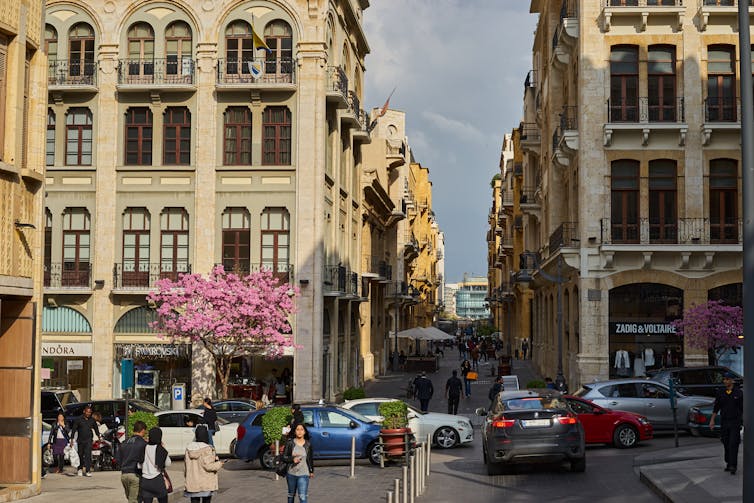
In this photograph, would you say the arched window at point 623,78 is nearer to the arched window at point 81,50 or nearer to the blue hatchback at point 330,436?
the blue hatchback at point 330,436

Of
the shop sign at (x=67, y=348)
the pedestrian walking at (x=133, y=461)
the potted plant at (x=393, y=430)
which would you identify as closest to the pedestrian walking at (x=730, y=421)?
the potted plant at (x=393, y=430)

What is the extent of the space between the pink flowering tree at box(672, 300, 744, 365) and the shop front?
120cm

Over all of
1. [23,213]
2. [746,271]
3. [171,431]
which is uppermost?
[23,213]

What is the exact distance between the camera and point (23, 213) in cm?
1794

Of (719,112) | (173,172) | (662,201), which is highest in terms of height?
(719,112)

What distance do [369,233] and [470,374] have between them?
14903 mm

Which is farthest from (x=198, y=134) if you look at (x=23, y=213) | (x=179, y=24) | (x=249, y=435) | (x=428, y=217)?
(x=428, y=217)

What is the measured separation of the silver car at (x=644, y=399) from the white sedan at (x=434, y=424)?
3644 millimetres

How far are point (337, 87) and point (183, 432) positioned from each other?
1891cm

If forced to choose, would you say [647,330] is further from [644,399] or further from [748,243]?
[748,243]

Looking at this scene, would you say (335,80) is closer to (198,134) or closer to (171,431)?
→ (198,134)

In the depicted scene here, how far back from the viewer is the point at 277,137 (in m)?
38.7

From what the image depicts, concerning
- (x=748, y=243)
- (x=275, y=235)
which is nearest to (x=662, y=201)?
(x=275, y=235)

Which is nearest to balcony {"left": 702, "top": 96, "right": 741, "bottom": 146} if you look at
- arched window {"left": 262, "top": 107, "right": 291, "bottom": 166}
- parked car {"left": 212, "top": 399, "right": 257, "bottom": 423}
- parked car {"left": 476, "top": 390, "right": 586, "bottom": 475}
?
arched window {"left": 262, "top": 107, "right": 291, "bottom": 166}
